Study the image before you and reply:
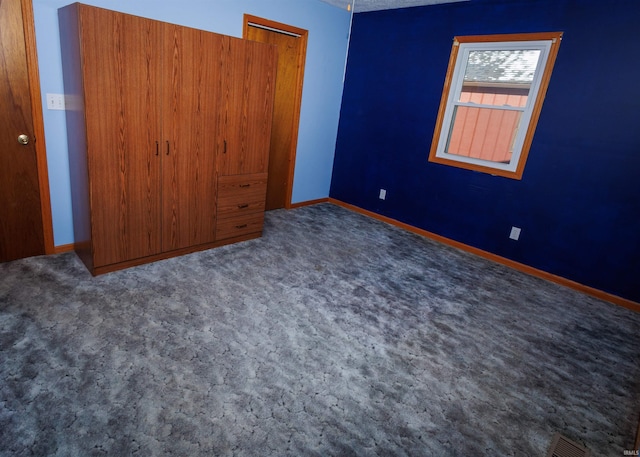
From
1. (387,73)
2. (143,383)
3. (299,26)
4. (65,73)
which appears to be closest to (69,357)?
(143,383)

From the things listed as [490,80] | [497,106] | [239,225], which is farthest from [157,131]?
[490,80]

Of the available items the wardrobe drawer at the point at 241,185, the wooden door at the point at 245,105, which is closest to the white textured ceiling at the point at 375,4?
the wooden door at the point at 245,105

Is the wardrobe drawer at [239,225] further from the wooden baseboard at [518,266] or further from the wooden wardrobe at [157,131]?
the wooden baseboard at [518,266]

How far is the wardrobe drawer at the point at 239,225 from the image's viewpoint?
3.25 m

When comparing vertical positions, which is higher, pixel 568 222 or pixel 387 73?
pixel 387 73

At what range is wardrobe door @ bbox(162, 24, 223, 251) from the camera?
2.55m

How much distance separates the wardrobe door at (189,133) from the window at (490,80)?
2.43m

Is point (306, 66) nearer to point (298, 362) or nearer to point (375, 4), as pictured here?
point (375, 4)

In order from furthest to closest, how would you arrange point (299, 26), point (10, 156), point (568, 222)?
point (299, 26), point (568, 222), point (10, 156)

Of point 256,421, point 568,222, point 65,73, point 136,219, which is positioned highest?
point 65,73

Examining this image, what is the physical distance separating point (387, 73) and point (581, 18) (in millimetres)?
1888

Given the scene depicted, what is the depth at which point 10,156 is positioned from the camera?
8.04 ft

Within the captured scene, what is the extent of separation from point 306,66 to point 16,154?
2.95 metres

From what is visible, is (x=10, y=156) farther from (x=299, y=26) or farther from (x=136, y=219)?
Answer: (x=299, y=26)
